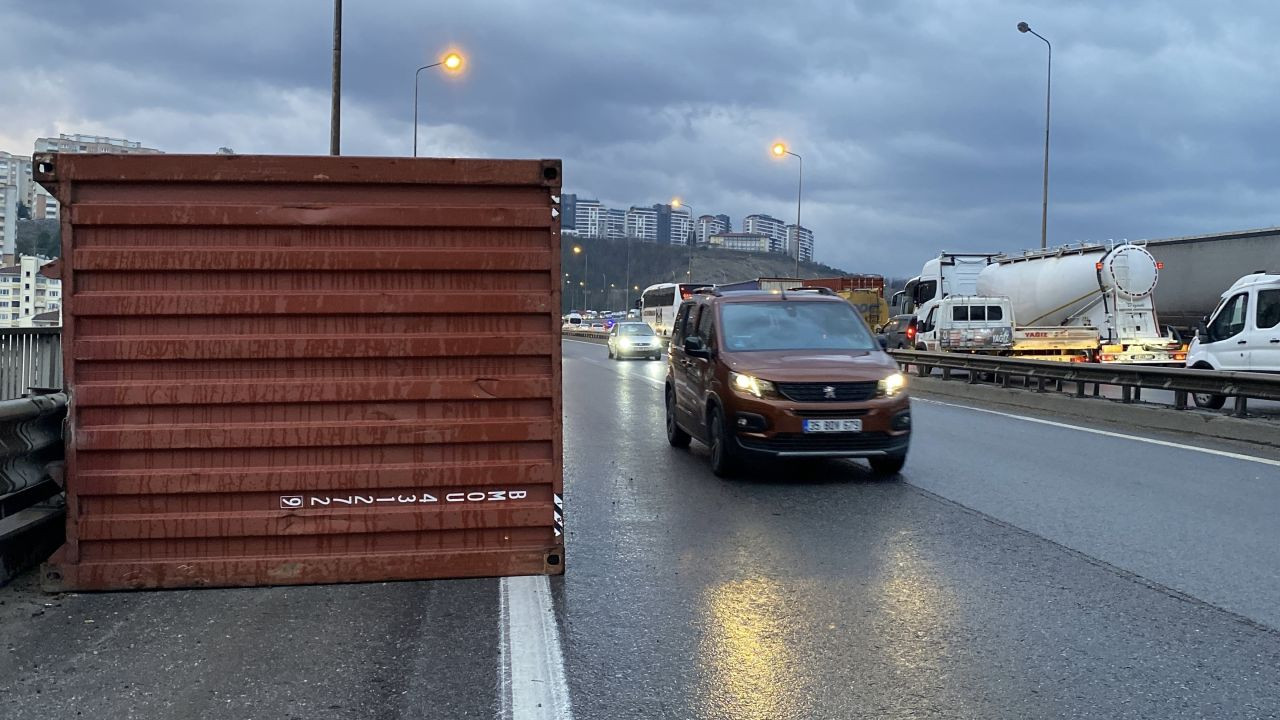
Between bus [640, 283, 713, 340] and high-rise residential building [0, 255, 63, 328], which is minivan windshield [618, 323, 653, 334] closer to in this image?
bus [640, 283, 713, 340]

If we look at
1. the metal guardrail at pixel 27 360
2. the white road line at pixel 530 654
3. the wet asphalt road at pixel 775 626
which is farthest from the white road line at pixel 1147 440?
the metal guardrail at pixel 27 360

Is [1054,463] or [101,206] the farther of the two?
[1054,463]

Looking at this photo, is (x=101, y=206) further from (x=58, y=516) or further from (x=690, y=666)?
(x=690, y=666)

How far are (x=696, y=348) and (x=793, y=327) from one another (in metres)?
0.98

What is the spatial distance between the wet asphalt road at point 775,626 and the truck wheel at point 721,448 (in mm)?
1055

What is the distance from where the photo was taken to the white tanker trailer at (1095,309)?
75.8ft

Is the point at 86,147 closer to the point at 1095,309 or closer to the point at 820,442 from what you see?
the point at 820,442

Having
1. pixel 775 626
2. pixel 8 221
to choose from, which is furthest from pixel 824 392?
pixel 8 221

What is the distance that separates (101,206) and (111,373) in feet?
2.82

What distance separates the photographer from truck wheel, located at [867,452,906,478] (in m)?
9.39

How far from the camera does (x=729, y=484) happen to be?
9.05m

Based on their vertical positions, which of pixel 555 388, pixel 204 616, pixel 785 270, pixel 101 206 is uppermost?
pixel 785 270

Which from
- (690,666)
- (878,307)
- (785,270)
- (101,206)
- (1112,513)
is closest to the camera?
(690,666)

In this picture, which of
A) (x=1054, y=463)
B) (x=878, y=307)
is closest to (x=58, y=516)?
(x=1054, y=463)
